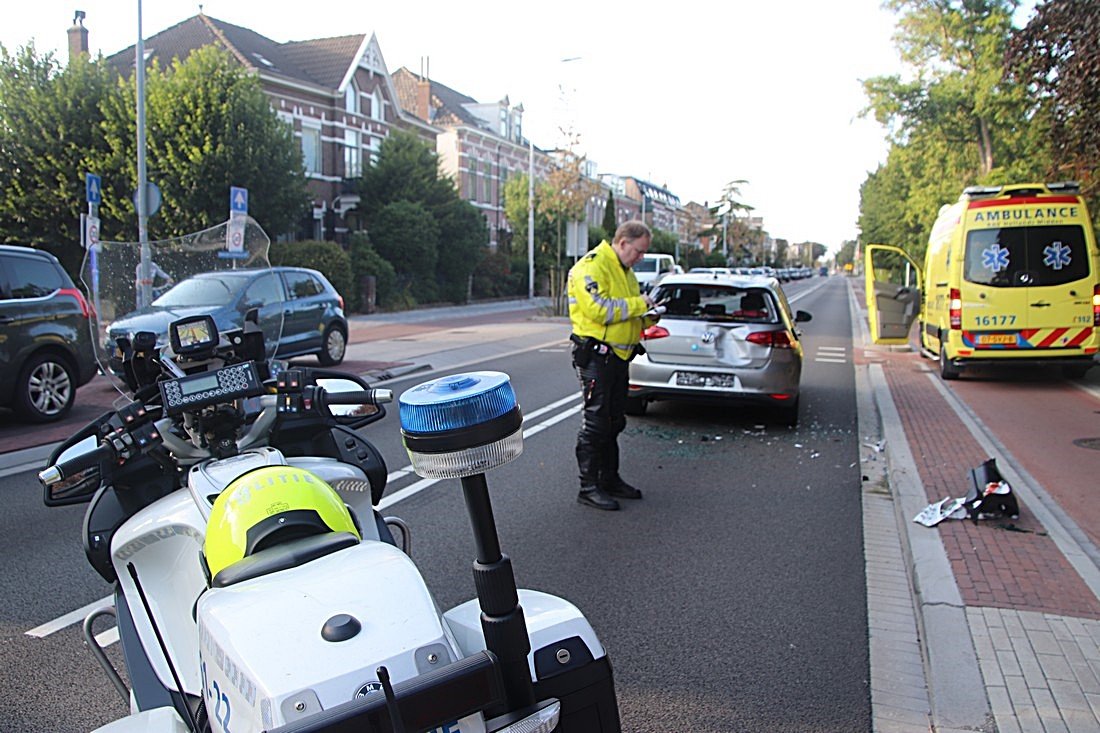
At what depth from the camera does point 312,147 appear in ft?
122

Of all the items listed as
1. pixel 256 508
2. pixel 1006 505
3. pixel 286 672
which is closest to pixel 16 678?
pixel 256 508

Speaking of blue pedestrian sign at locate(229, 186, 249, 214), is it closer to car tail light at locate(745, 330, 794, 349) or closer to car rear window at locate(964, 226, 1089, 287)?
car tail light at locate(745, 330, 794, 349)

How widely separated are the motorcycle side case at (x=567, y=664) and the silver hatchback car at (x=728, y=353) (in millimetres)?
6629

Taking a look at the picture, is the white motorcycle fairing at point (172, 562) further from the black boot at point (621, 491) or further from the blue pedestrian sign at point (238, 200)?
the blue pedestrian sign at point (238, 200)

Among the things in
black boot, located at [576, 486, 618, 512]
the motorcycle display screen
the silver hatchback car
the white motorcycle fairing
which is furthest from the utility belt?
the white motorcycle fairing

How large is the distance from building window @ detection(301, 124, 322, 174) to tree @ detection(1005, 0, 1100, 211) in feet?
99.7

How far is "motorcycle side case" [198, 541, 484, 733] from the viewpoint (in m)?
1.52

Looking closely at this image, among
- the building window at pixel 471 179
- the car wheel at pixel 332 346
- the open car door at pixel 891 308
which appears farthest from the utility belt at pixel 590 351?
the building window at pixel 471 179

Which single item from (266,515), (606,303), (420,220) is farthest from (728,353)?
(420,220)

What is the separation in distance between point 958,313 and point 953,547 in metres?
8.79

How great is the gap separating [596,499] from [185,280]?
27.7 ft

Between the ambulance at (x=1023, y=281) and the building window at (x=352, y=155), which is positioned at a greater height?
the building window at (x=352, y=155)

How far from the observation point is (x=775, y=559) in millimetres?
5098

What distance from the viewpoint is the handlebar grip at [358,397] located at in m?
2.96
